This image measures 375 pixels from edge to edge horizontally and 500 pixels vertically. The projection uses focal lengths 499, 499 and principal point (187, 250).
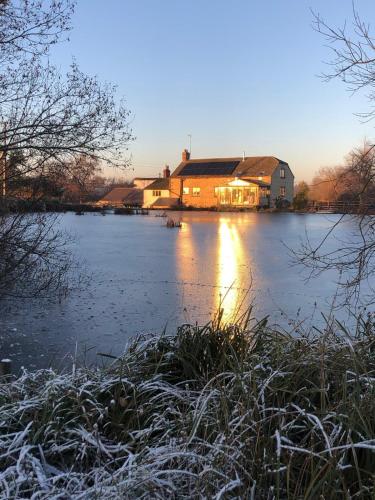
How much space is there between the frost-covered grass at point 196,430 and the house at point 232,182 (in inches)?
2349

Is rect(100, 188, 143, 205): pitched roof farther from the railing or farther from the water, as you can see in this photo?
the railing

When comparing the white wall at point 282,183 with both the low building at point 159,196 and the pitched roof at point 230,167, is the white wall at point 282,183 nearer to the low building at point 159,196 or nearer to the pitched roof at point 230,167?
the pitched roof at point 230,167

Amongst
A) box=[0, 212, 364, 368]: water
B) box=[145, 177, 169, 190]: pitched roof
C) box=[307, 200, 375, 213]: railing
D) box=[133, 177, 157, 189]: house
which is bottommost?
box=[0, 212, 364, 368]: water

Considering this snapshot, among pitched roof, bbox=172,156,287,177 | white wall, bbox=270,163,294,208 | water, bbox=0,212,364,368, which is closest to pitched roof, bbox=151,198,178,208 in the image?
pitched roof, bbox=172,156,287,177

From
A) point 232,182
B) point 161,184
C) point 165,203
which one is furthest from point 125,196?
point 232,182

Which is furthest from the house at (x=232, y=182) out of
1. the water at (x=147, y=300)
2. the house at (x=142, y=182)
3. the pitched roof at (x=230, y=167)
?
the water at (x=147, y=300)

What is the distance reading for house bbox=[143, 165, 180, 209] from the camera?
70250 mm

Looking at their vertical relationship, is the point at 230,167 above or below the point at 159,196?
above

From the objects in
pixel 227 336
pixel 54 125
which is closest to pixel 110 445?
pixel 227 336

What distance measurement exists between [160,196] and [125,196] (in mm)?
16859

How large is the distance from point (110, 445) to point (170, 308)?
6.71 m

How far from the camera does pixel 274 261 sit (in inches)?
Answer: 636

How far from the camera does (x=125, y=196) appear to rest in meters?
87.9

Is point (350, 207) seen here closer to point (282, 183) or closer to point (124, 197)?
point (282, 183)
